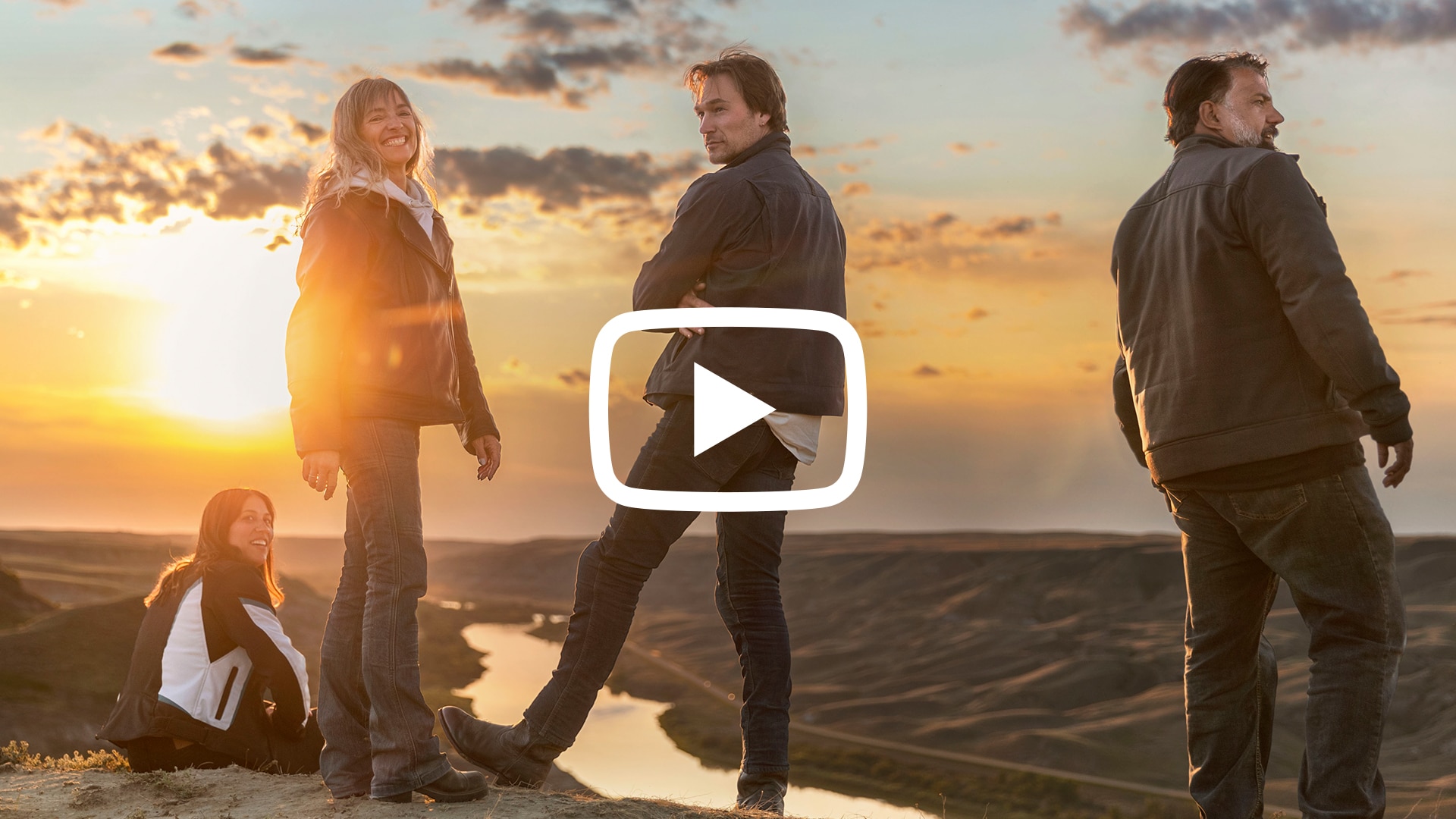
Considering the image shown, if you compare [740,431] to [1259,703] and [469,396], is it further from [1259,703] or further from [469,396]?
[1259,703]

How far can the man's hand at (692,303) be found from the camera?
13.9 feet

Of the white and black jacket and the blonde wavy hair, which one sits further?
the white and black jacket

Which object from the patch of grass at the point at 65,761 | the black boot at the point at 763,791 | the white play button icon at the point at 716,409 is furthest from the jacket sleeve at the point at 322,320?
the patch of grass at the point at 65,761

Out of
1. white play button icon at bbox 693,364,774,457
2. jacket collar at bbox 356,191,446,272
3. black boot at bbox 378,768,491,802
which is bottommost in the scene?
black boot at bbox 378,768,491,802

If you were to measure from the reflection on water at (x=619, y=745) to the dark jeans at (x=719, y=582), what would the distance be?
35.2 meters

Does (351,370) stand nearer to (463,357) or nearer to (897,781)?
(463,357)

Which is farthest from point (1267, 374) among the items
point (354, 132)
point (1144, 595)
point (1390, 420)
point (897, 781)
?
point (1144, 595)

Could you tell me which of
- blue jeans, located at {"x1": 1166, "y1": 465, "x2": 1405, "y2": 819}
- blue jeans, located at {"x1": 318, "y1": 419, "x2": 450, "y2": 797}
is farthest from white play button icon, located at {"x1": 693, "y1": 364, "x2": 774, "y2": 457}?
blue jeans, located at {"x1": 1166, "y1": 465, "x2": 1405, "y2": 819}

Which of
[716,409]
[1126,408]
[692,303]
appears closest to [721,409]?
[716,409]

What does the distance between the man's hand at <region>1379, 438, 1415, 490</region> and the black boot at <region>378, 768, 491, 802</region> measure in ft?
10.9

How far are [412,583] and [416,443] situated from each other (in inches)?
21.3

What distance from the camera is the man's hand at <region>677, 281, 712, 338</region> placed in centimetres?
423

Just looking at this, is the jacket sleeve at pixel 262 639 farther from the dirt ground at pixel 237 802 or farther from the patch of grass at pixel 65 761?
the patch of grass at pixel 65 761

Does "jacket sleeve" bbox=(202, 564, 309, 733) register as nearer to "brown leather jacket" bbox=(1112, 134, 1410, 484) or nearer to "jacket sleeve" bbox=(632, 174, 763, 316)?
"jacket sleeve" bbox=(632, 174, 763, 316)
